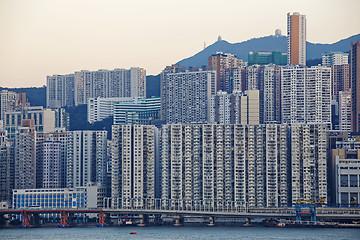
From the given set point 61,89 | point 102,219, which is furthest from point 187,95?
point 102,219

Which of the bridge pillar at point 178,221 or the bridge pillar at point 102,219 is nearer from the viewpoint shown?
the bridge pillar at point 178,221

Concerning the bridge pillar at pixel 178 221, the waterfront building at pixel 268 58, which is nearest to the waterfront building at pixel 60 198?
the bridge pillar at pixel 178 221

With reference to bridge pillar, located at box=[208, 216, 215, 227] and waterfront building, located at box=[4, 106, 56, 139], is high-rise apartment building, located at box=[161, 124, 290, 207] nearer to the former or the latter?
bridge pillar, located at box=[208, 216, 215, 227]

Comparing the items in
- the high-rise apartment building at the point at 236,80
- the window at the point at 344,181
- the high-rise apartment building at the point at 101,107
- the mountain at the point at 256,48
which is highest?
the mountain at the point at 256,48

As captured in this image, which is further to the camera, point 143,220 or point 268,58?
point 268,58

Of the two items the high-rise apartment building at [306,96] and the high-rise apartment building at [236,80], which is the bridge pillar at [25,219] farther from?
the high-rise apartment building at [236,80]

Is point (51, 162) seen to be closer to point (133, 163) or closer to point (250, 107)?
point (133, 163)

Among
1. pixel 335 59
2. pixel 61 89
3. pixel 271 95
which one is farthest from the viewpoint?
pixel 61 89

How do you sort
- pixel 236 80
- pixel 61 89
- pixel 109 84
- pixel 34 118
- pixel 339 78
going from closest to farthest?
pixel 236 80 → pixel 339 78 → pixel 34 118 → pixel 109 84 → pixel 61 89
